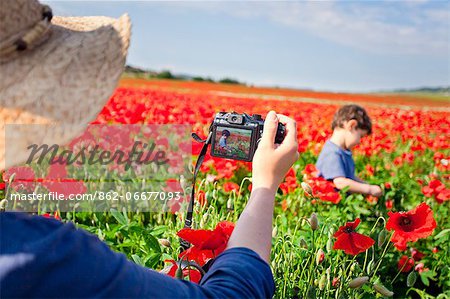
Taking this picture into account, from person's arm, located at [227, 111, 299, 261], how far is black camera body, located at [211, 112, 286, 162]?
26 centimetres

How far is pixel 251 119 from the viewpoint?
4.75ft

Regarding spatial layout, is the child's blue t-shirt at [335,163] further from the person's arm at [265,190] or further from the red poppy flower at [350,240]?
the person's arm at [265,190]

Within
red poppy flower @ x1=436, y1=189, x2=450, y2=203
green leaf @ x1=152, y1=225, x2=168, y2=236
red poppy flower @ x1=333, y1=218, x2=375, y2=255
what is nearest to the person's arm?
red poppy flower @ x1=333, y1=218, x2=375, y2=255

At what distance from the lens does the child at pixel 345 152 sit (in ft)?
10.6

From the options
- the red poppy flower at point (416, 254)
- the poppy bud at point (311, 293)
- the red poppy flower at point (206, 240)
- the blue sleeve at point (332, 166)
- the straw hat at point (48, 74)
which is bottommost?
the red poppy flower at point (416, 254)

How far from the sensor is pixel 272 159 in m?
1.12

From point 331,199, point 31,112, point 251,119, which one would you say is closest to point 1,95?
point 31,112

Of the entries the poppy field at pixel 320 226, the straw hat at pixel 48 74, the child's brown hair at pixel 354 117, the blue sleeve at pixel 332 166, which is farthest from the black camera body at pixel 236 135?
the child's brown hair at pixel 354 117

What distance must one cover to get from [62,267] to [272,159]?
18.4 inches

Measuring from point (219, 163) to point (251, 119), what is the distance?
1.63 m

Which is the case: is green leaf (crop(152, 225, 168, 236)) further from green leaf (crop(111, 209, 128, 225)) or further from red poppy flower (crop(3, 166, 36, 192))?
red poppy flower (crop(3, 166, 36, 192))

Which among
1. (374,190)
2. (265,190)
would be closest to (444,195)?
(374,190)

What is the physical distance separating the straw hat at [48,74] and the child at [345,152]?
7.97 ft

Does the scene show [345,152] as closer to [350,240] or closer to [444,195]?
[444,195]
